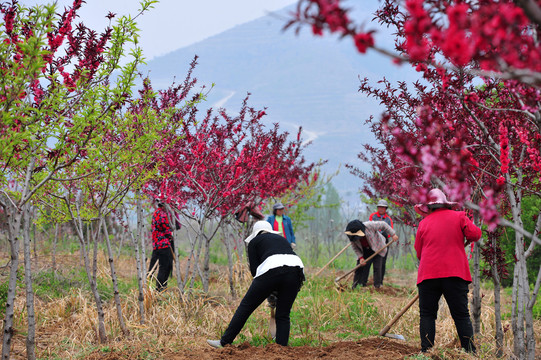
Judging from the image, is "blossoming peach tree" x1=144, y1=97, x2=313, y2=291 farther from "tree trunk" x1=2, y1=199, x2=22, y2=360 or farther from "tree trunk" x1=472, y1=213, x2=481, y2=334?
"tree trunk" x1=472, y1=213, x2=481, y2=334

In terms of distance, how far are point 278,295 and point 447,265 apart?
65.4 inches

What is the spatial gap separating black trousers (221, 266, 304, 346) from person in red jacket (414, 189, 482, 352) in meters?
1.24

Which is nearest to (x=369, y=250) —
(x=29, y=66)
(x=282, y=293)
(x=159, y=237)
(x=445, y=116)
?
(x=159, y=237)

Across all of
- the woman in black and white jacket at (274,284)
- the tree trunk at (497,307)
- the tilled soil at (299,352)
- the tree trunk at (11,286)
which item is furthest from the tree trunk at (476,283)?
the tree trunk at (11,286)

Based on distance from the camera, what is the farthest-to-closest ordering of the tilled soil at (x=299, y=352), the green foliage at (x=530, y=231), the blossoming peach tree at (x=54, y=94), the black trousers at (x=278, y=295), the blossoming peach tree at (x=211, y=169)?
the green foliage at (x=530, y=231) → the blossoming peach tree at (x=211, y=169) → the black trousers at (x=278, y=295) → the tilled soil at (x=299, y=352) → the blossoming peach tree at (x=54, y=94)

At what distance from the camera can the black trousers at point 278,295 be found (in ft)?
15.9

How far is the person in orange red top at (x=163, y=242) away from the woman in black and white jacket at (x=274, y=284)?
304 centimetres

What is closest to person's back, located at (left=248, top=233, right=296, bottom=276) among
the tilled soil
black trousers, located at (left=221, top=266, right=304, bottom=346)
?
black trousers, located at (left=221, top=266, right=304, bottom=346)

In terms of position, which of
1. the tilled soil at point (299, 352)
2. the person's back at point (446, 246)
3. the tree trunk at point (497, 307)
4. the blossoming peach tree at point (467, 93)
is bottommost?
the tilled soil at point (299, 352)

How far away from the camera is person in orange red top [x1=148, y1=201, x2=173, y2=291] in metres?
7.94

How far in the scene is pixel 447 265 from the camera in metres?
4.54

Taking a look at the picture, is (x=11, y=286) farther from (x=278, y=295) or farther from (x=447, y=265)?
(x=447, y=265)

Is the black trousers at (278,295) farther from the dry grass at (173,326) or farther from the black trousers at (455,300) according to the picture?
the black trousers at (455,300)

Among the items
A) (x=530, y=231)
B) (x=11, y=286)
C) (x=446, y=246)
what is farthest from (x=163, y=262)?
(x=530, y=231)
